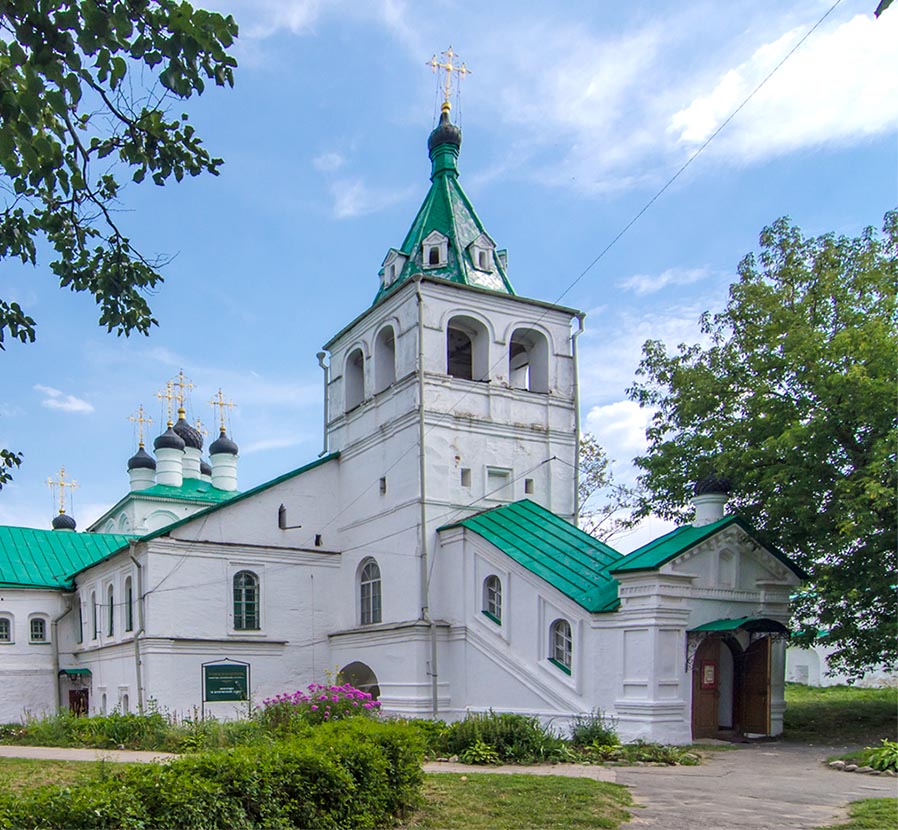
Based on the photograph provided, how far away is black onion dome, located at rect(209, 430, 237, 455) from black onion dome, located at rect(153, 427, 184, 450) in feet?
5.98

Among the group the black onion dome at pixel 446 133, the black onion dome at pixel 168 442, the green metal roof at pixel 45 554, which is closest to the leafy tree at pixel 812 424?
the black onion dome at pixel 446 133

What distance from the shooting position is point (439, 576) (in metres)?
19.9

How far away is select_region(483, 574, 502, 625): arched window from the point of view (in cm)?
1855

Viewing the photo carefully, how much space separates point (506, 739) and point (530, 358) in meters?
12.2

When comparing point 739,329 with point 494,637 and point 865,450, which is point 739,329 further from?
point 494,637

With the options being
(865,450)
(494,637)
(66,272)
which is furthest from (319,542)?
(66,272)

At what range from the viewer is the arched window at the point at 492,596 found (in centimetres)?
1855

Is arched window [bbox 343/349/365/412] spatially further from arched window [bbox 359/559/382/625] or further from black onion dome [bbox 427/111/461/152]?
black onion dome [bbox 427/111/461/152]

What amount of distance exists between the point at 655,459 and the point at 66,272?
48.2ft

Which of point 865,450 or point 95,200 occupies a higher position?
point 95,200

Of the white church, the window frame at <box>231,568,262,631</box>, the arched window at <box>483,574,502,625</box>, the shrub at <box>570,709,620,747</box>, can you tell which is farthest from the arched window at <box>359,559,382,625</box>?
the shrub at <box>570,709,620,747</box>

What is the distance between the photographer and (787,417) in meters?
16.8

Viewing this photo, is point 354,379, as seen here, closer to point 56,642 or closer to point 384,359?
point 384,359

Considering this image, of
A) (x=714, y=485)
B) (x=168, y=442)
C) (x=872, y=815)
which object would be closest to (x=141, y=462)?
(x=168, y=442)
